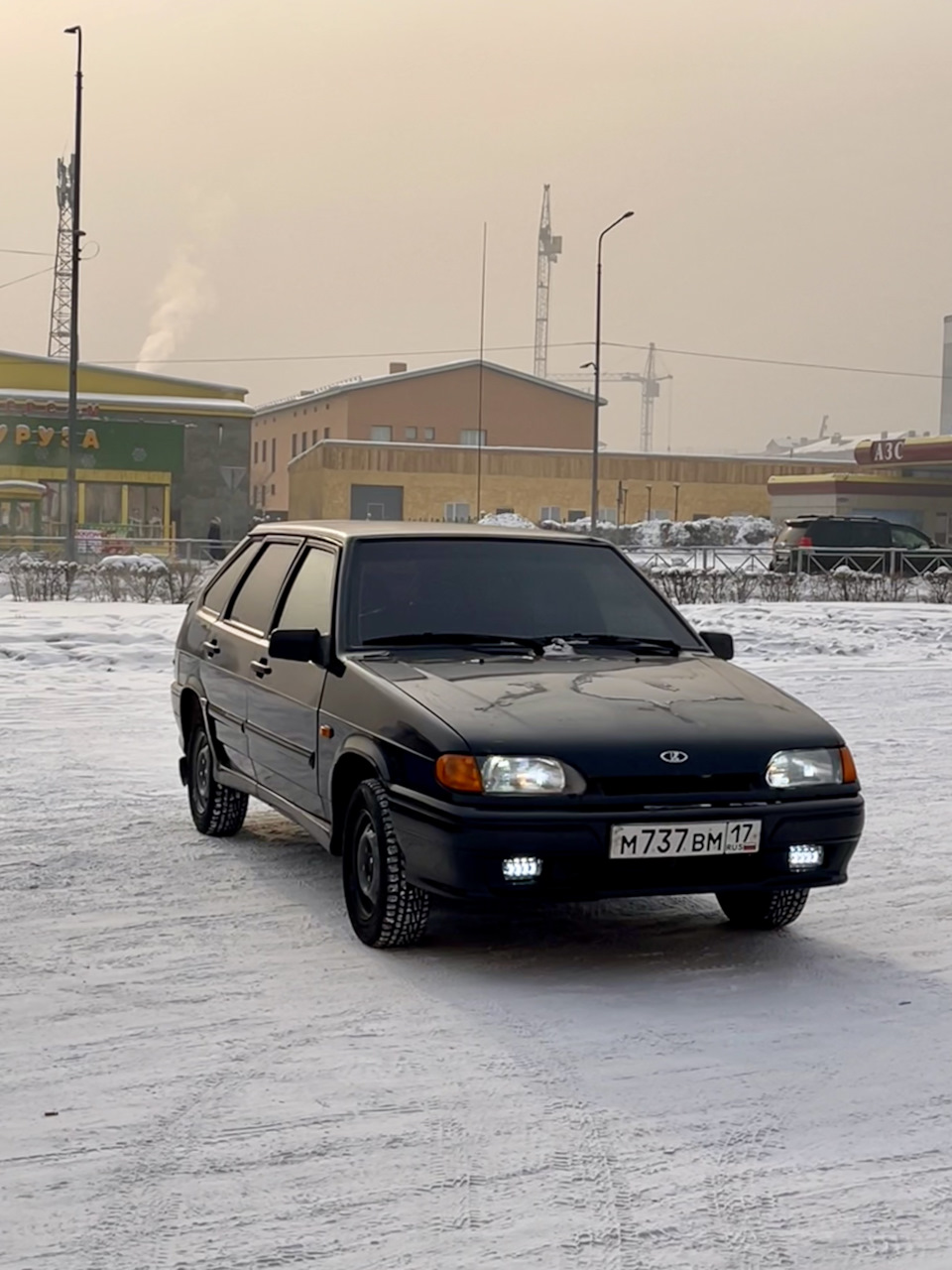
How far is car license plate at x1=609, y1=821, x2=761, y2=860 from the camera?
559 centimetres

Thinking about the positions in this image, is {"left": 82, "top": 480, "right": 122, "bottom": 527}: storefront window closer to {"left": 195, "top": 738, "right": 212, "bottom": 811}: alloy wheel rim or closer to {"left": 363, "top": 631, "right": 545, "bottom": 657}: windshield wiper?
{"left": 195, "top": 738, "right": 212, "bottom": 811}: alloy wheel rim

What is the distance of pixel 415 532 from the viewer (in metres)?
7.23

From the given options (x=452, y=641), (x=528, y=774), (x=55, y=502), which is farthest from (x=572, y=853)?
(x=55, y=502)

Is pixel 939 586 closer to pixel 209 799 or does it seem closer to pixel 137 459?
pixel 209 799

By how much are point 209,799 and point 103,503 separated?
4812 cm

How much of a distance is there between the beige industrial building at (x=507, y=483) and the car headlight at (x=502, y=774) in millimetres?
62888

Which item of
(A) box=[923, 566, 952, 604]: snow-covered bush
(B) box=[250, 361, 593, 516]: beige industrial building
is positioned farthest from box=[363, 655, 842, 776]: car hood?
(B) box=[250, 361, 593, 516]: beige industrial building

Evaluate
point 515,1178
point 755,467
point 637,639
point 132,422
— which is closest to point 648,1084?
point 515,1178

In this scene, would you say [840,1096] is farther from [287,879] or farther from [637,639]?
[287,879]

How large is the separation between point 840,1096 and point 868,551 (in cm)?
3390

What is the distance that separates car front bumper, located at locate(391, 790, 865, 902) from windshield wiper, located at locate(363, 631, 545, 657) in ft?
3.18

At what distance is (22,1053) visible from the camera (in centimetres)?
490

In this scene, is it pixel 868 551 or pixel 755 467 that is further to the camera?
pixel 755 467

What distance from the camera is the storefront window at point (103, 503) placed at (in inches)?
2148
